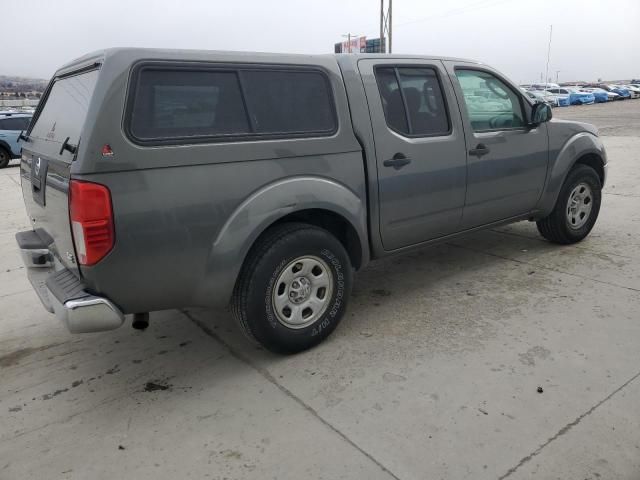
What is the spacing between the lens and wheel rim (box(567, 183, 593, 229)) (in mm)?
5004

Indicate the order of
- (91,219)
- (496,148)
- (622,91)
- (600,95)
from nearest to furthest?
(91,219) < (496,148) < (600,95) < (622,91)

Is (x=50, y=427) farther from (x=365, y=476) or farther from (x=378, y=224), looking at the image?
(x=378, y=224)

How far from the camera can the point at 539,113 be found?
4.36m

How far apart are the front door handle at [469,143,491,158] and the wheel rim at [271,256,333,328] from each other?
1611mm

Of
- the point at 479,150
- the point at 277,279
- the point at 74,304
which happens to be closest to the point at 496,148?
the point at 479,150

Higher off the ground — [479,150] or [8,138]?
[479,150]

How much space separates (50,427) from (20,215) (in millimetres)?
6286

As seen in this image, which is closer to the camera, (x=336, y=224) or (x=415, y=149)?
(x=336, y=224)

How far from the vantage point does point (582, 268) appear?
4531 millimetres

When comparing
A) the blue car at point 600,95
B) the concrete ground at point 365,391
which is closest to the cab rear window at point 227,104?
the concrete ground at point 365,391

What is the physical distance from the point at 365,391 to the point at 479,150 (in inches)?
86.0

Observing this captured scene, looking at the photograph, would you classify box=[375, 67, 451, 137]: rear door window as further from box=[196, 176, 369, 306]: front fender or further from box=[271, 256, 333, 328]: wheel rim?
box=[271, 256, 333, 328]: wheel rim

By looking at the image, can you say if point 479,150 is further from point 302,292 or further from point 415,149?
point 302,292

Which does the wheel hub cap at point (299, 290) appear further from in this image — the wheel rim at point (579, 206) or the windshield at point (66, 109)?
the wheel rim at point (579, 206)
